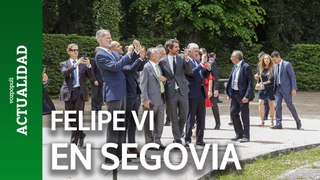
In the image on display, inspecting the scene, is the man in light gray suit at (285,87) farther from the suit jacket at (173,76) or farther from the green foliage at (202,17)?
the green foliage at (202,17)

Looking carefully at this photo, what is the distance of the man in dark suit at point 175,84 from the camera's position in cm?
1207

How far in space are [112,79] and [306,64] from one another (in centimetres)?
2987

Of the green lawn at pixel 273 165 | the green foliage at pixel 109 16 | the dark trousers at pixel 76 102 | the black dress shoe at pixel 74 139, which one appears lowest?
the green lawn at pixel 273 165

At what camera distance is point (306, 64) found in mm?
38469

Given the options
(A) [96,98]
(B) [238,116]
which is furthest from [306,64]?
(B) [238,116]

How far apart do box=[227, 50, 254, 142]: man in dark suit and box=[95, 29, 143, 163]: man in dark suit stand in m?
4.01

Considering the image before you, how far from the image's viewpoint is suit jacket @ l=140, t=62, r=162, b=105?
11727 millimetres

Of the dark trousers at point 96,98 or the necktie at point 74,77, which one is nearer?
the necktie at point 74,77

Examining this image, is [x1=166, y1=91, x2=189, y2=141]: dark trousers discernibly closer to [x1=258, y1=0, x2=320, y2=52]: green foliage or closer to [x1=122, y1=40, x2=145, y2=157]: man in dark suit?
[x1=122, y1=40, x2=145, y2=157]: man in dark suit

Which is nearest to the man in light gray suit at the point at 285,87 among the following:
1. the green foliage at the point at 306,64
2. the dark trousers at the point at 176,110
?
the dark trousers at the point at 176,110

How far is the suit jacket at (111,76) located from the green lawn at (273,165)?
1893mm

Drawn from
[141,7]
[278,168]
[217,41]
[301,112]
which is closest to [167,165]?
[278,168]

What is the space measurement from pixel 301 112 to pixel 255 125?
5.37 metres

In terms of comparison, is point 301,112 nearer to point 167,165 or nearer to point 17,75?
point 167,165
